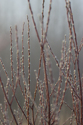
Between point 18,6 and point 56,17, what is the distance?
48 cm

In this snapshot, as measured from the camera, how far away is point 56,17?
2.09 meters

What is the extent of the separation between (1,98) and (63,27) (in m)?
1.14

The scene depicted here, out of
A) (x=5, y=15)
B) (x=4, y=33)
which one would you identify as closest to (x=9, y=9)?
(x=5, y=15)

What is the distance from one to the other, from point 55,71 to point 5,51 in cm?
66

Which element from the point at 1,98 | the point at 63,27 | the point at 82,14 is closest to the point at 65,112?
the point at 1,98

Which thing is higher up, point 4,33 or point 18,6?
point 18,6

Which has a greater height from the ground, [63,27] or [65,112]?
[63,27]

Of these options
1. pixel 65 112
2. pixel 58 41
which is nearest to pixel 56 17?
pixel 58 41

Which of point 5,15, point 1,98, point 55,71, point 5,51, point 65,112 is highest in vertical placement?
point 5,15

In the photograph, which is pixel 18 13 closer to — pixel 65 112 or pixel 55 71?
pixel 55 71

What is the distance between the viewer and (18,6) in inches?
83.4

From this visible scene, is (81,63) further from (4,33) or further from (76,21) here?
(4,33)

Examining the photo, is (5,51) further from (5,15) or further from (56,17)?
(56,17)

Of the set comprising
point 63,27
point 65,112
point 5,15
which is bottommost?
point 65,112
